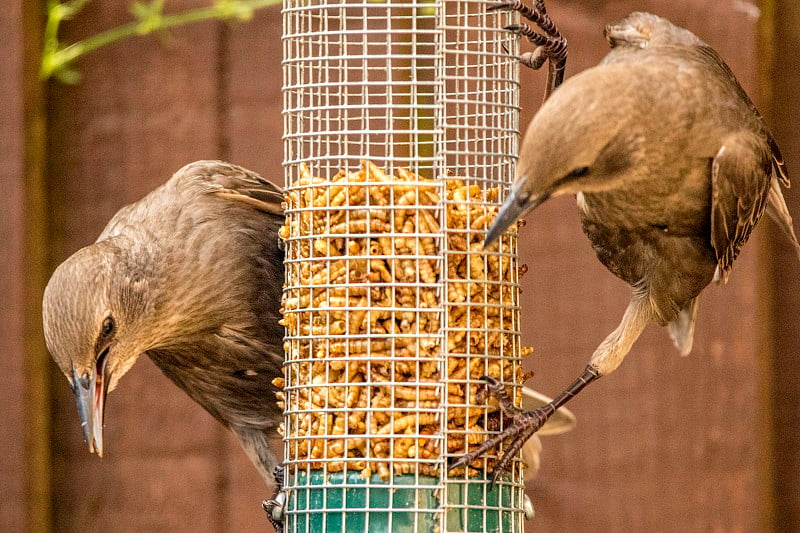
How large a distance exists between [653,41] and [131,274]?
1.84 metres

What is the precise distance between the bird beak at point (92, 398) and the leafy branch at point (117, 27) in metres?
1.23

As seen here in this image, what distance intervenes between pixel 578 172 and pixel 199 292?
1.64m

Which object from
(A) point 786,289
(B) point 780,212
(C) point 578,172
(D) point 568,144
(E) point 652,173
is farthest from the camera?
(A) point 786,289

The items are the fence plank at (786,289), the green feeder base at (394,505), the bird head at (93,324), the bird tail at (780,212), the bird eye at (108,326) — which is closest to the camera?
the green feeder base at (394,505)

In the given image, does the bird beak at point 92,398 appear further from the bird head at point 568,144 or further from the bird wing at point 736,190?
the bird wing at point 736,190

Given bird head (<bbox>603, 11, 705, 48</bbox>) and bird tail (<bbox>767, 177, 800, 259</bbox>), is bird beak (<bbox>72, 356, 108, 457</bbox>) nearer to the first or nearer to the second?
bird head (<bbox>603, 11, 705, 48</bbox>)

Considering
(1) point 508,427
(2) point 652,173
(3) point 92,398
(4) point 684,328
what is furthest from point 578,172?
(3) point 92,398

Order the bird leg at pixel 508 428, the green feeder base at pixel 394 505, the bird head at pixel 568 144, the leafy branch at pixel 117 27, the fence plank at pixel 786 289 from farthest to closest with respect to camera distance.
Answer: the leafy branch at pixel 117 27 < the fence plank at pixel 786 289 < the bird leg at pixel 508 428 < the green feeder base at pixel 394 505 < the bird head at pixel 568 144

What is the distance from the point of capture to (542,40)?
4.84m

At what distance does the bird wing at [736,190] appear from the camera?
4.51 meters

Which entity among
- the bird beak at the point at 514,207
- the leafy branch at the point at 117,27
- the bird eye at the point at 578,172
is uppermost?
the leafy branch at the point at 117,27

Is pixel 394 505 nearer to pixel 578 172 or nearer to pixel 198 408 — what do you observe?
pixel 578 172

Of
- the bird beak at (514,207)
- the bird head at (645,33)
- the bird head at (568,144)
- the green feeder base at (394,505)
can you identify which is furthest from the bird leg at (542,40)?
the green feeder base at (394,505)

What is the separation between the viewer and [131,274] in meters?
4.97
